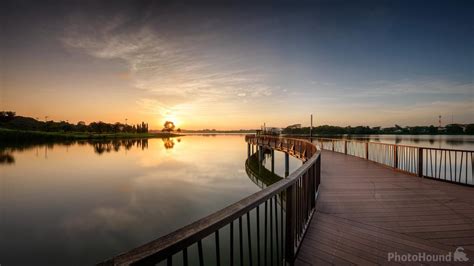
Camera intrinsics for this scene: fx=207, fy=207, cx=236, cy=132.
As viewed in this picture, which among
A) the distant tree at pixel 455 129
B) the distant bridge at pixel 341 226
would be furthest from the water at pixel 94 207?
the distant tree at pixel 455 129

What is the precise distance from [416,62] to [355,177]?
1510 cm

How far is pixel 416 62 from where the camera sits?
56.0 feet

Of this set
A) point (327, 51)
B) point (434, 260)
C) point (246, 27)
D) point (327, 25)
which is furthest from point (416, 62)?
point (434, 260)

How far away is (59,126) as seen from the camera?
113 metres

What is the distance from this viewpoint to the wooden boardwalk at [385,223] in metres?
3.22

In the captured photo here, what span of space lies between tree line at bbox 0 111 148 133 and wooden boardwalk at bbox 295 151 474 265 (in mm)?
132178

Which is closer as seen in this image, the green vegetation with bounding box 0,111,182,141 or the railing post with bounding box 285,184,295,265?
the railing post with bounding box 285,184,295,265

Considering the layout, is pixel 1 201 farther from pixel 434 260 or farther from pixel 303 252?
pixel 434 260

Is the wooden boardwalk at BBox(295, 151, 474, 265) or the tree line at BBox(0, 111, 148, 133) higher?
the tree line at BBox(0, 111, 148, 133)

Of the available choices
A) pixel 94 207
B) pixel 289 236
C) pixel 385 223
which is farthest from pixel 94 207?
pixel 385 223

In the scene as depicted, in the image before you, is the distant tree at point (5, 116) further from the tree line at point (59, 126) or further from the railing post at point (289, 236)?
the railing post at point (289, 236)

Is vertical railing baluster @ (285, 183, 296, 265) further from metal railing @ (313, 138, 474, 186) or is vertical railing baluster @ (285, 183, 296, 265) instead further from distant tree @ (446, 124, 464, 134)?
distant tree @ (446, 124, 464, 134)

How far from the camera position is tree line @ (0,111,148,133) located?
96.8 meters

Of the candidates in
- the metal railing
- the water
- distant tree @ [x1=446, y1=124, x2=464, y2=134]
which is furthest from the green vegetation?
Result: distant tree @ [x1=446, y1=124, x2=464, y2=134]
